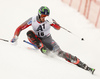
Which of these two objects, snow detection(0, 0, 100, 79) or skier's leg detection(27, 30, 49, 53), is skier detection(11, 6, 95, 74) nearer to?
skier's leg detection(27, 30, 49, 53)

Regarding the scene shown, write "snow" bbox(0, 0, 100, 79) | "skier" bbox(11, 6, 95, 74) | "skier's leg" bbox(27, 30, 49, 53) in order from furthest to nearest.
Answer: "skier's leg" bbox(27, 30, 49, 53)
"skier" bbox(11, 6, 95, 74)
"snow" bbox(0, 0, 100, 79)

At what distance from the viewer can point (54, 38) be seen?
743cm

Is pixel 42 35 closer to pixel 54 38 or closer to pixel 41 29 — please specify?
pixel 41 29

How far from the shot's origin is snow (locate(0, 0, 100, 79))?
3582mm

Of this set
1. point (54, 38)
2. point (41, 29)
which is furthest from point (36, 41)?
point (54, 38)

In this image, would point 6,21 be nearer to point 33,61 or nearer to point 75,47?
point 75,47

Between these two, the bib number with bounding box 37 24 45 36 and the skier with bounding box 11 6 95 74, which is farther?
the bib number with bounding box 37 24 45 36

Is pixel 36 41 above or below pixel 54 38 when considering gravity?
below

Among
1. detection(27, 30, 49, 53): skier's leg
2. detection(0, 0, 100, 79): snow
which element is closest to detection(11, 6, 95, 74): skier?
detection(27, 30, 49, 53): skier's leg

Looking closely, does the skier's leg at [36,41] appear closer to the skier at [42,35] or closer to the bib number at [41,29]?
the skier at [42,35]

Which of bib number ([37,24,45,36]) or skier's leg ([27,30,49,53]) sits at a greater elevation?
bib number ([37,24,45,36])

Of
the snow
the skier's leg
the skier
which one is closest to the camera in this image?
the snow

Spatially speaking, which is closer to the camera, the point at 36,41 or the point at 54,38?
the point at 36,41

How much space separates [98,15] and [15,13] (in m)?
3.16
